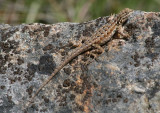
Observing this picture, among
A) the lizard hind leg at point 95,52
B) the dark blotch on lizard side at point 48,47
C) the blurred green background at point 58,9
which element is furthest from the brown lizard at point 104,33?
the blurred green background at point 58,9

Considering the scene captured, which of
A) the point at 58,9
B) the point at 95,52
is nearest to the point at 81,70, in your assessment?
the point at 95,52

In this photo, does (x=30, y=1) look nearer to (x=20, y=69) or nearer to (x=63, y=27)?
(x=63, y=27)

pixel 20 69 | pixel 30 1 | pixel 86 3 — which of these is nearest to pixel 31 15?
pixel 30 1

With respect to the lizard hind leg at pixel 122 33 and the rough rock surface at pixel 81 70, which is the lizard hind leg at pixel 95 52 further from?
the lizard hind leg at pixel 122 33

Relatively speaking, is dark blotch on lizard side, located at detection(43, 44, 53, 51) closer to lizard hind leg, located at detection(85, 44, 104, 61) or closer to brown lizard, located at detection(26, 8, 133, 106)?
brown lizard, located at detection(26, 8, 133, 106)

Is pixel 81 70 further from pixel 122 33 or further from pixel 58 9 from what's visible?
pixel 58 9

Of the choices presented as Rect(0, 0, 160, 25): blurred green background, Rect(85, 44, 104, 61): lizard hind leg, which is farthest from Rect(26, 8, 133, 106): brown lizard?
Rect(0, 0, 160, 25): blurred green background

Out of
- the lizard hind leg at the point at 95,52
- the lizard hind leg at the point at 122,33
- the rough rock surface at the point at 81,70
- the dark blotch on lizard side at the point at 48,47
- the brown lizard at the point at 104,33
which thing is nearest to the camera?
the rough rock surface at the point at 81,70
